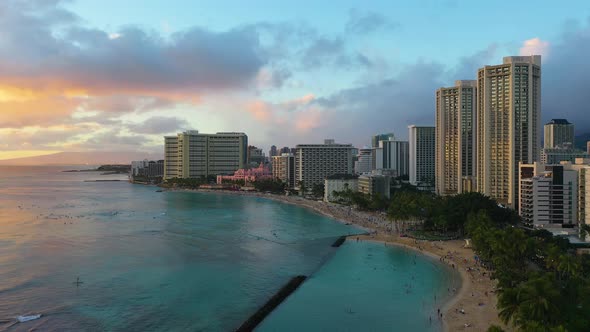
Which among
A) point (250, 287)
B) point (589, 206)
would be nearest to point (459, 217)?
point (589, 206)

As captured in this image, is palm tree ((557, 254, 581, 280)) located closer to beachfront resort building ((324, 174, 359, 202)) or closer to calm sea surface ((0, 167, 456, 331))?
calm sea surface ((0, 167, 456, 331))

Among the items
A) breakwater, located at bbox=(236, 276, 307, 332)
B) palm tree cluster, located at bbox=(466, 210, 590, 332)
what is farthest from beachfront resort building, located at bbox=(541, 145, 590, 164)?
breakwater, located at bbox=(236, 276, 307, 332)

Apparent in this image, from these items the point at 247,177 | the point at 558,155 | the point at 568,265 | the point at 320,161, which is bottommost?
the point at 568,265

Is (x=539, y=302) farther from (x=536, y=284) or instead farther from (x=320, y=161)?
(x=320, y=161)

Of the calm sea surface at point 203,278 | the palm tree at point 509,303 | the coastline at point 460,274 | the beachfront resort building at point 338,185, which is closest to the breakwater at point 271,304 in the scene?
the calm sea surface at point 203,278

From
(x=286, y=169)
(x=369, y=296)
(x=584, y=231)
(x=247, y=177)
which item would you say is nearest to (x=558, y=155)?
(x=286, y=169)

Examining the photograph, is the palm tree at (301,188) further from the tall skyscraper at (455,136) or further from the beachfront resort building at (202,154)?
the beachfront resort building at (202,154)
